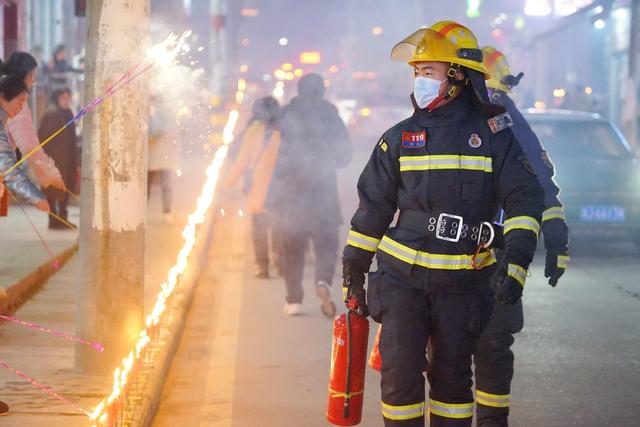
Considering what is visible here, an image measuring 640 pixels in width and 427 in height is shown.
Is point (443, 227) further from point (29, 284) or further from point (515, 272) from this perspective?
point (29, 284)

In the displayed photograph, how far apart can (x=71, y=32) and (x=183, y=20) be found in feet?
76.9

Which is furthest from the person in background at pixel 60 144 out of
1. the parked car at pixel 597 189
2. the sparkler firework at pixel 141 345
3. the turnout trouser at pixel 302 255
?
the parked car at pixel 597 189

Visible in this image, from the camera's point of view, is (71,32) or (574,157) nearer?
(574,157)

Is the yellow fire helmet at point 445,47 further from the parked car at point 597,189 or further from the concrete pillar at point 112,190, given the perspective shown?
the parked car at point 597,189

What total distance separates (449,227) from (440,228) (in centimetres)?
4

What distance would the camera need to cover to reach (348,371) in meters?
5.26

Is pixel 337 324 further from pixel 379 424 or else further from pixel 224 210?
pixel 224 210

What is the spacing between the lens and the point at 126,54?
707cm

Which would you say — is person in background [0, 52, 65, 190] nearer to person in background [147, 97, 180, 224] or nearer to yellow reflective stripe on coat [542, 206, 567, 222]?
yellow reflective stripe on coat [542, 206, 567, 222]

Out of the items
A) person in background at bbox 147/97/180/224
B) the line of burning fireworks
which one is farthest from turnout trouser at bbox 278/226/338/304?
person in background at bbox 147/97/180/224

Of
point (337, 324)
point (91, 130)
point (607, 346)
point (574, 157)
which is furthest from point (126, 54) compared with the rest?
point (574, 157)

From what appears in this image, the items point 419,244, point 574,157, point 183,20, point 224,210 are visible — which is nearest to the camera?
point 419,244

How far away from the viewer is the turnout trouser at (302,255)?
10.2 meters

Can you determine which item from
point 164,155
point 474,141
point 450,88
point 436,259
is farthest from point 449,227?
point 164,155
